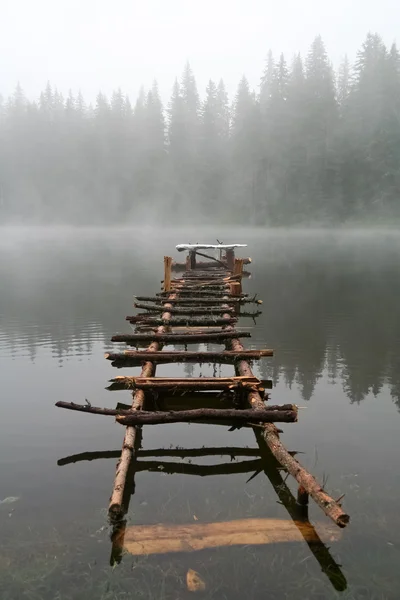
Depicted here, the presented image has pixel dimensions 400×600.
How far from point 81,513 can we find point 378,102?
77978mm

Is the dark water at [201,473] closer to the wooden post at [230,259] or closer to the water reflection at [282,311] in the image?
the water reflection at [282,311]

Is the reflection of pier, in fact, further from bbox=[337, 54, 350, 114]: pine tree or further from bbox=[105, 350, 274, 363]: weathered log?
bbox=[337, 54, 350, 114]: pine tree

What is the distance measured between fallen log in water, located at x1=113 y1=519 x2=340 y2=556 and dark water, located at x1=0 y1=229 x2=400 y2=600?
11 cm

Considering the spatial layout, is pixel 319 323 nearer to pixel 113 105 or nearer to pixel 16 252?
pixel 16 252

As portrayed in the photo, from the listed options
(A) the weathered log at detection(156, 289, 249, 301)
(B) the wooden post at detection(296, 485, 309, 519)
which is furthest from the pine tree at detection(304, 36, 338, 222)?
(B) the wooden post at detection(296, 485, 309, 519)

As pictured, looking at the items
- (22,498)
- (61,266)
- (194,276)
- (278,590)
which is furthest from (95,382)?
(61,266)

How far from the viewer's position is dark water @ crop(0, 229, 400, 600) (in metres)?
5.27

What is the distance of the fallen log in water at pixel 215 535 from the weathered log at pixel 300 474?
494 millimetres

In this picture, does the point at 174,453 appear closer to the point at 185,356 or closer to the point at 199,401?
the point at 199,401

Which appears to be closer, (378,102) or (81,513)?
(81,513)

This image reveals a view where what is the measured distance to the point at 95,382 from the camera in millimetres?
11672

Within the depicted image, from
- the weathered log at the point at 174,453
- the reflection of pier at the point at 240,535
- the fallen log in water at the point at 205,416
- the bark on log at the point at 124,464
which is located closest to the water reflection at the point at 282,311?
the weathered log at the point at 174,453

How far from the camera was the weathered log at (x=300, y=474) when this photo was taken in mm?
Result: 5176

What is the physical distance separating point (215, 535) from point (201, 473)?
1551 millimetres
